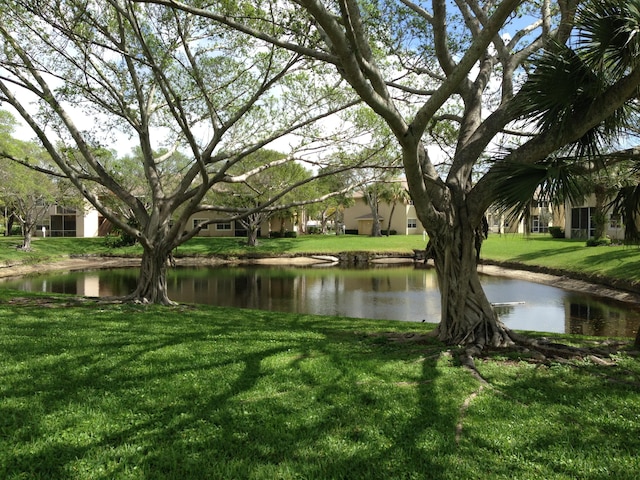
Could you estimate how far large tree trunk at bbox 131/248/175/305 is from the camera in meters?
12.0

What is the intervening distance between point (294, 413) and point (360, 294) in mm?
15691

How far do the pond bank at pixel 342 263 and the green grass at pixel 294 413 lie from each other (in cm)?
1515

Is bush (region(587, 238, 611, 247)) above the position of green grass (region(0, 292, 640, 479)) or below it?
above

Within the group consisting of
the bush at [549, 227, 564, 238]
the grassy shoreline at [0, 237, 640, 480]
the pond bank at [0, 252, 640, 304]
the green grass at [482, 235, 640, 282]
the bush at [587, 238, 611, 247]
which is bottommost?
the pond bank at [0, 252, 640, 304]

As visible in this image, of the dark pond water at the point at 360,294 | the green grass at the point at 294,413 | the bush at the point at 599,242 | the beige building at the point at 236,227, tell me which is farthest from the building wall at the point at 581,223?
the green grass at the point at 294,413

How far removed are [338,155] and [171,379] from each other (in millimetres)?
10226

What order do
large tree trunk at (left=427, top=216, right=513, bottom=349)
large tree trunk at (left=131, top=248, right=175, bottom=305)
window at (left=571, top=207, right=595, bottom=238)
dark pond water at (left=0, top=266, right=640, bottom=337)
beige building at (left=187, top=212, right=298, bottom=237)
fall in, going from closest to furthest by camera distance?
large tree trunk at (left=427, top=216, right=513, bottom=349) → large tree trunk at (left=131, top=248, right=175, bottom=305) → dark pond water at (left=0, top=266, right=640, bottom=337) → window at (left=571, top=207, right=595, bottom=238) → beige building at (left=187, top=212, right=298, bottom=237)

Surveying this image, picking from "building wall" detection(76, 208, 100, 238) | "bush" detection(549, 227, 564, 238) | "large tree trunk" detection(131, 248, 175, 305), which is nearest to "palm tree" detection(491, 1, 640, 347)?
"large tree trunk" detection(131, 248, 175, 305)

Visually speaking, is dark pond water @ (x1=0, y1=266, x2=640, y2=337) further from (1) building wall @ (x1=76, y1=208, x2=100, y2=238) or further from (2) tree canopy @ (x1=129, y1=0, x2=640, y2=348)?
(1) building wall @ (x1=76, y1=208, x2=100, y2=238)

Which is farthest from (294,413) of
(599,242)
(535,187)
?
(599,242)

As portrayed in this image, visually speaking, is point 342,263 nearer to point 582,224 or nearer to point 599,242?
point 599,242

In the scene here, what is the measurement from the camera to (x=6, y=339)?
Result: 246 inches

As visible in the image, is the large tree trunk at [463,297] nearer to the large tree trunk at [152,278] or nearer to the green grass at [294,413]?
the green grass at [294,413]

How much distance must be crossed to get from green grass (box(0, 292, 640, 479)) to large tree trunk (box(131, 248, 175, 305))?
5404 millimetres
